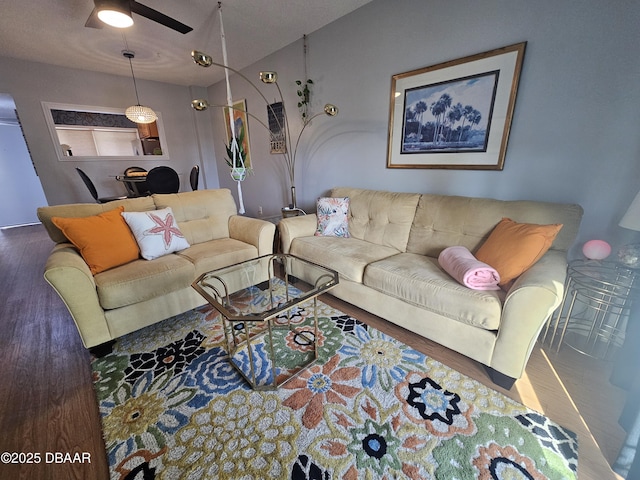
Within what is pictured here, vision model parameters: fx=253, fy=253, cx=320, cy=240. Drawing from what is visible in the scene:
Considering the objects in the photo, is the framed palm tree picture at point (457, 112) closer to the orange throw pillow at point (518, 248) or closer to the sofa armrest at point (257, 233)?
the orange throw pillow at point (518, 248)

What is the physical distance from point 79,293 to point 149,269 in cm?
36

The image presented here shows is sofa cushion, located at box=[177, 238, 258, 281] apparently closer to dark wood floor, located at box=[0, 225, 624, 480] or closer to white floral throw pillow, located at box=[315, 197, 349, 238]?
white floral throw pillow, located at box=[315, 197, 349, 238]

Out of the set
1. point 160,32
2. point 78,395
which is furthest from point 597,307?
point 160,32

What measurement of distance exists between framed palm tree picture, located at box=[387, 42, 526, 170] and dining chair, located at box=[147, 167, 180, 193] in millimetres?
2982

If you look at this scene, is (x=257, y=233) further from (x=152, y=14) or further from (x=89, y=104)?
(x=89, y=104)

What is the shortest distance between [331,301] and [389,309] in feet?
1.86

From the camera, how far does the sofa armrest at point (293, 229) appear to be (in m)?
2.34

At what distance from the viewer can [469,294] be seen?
52.7 inches

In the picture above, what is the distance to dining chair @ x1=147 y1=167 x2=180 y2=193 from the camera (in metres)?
3.41

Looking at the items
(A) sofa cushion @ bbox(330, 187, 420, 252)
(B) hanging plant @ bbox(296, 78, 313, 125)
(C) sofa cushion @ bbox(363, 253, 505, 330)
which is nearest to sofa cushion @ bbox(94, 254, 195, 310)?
(C) sofa cushion @ bbox(363, 253, 505, 330)

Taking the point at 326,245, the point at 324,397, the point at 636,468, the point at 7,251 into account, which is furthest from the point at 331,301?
the point at 7,251

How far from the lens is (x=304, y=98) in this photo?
2.97 meters

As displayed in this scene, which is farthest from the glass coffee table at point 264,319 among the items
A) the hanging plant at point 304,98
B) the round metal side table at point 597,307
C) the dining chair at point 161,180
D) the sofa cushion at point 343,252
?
the dining chair at point 161,180

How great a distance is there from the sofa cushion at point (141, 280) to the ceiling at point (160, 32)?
7.50ft
